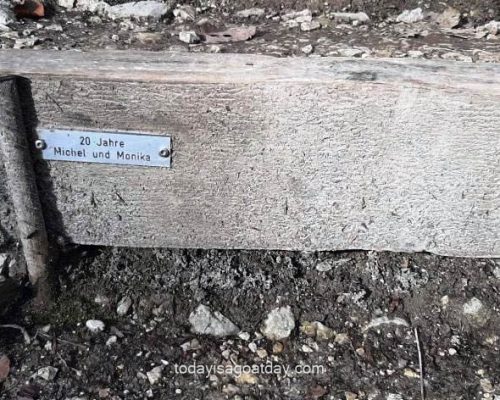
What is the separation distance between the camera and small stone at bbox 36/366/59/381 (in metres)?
1.93

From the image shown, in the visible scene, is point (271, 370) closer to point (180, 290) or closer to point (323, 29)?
point (180, 290)

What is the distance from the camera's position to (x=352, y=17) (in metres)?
2.41

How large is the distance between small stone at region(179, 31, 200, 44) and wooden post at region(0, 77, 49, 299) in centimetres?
67

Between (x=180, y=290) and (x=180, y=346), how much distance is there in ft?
0.66

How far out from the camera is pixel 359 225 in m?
2.07

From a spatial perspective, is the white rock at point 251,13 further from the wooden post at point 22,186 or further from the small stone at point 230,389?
the small stone at point 230,389

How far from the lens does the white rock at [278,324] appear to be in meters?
2.07

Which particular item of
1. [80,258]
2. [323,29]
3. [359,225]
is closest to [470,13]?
[323,29]

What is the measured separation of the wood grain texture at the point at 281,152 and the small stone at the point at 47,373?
16.4 inches

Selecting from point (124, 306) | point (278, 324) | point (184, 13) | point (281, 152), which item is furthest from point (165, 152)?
point (184, 13)

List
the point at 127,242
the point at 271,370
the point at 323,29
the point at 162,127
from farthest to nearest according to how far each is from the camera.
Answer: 1. the point at 323,29
2. the point at 127,242
3. the point at 271,370
4. the point at 162,127

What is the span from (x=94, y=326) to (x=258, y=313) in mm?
522

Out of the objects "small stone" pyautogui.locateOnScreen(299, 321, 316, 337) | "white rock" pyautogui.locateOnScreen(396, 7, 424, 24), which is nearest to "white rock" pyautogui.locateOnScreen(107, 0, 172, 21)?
"white rock" pyautogui.locateOnScreen(396, 7, 424, 24)

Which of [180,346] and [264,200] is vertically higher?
[264,200]
